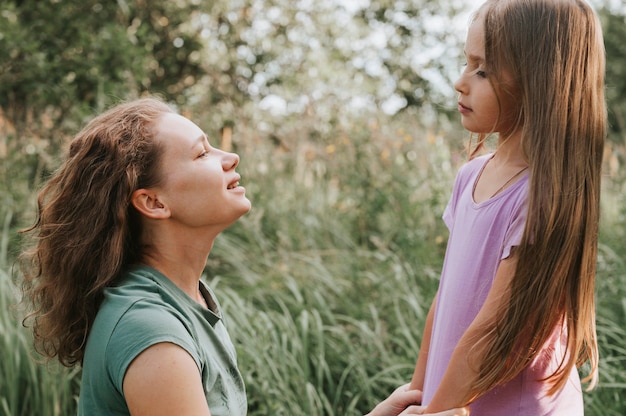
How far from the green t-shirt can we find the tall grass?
1.36 m

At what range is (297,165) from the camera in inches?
222

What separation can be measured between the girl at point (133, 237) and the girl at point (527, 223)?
0.19m

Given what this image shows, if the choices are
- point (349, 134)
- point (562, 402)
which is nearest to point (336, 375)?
point (562, 402)

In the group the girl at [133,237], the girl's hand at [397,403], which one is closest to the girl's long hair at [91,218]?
the girl at [133,237]

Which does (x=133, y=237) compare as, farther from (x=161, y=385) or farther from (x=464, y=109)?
(x=464, y=109)

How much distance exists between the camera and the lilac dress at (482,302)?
163 centimetres

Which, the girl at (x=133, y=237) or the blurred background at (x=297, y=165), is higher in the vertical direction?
the girl at (x=133, y=237)

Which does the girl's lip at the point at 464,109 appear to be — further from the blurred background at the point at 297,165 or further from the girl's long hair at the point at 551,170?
the blurred background at the point at 297,165

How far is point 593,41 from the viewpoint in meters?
1.67

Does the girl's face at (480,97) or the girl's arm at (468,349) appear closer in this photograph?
the girl's arm at (468,349)

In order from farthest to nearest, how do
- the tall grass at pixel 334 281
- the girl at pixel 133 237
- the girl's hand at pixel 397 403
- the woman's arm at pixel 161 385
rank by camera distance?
the tall grass at pixel 334 281 → the girl's hand at pixel 397 403 → the girl at pixel 133 237 → the woman's arm at pixel 161 385

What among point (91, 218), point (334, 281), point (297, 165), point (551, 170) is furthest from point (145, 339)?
point (297, 165)

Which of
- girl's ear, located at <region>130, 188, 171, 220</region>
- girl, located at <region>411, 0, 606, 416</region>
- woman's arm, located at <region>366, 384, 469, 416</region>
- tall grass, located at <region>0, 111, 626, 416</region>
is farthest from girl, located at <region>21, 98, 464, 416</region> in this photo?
tall grass, located at <region>0, 111, 626, 416</region>

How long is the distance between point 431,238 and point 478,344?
2889 millimetres
